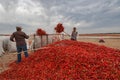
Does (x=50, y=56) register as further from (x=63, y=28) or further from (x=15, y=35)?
(x=63, y=28)

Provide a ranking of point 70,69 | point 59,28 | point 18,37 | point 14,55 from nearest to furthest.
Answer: point 70,69
point 18,37
point 14,55
point 59,28

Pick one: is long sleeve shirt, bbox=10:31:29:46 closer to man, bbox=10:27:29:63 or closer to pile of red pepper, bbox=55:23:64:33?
man, bbox=10:27:29:63

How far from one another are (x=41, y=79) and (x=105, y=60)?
6.96ft

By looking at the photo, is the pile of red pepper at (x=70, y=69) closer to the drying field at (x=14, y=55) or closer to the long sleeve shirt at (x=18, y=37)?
the long sleeve shirt at (x=18, y=37)

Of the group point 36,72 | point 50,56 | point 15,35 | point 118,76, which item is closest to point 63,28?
point 15,35

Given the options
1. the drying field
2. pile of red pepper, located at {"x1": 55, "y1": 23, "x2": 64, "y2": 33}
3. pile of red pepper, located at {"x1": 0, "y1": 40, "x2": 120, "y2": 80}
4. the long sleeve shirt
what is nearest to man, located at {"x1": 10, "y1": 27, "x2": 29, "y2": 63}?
the long sleeve shirt

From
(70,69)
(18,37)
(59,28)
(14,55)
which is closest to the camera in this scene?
(70,69)

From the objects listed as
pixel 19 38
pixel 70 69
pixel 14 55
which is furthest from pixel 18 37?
pixel 14 55

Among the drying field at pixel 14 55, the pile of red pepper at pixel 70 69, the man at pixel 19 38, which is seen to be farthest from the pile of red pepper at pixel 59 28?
the pile of red pepper at pixel 70 69

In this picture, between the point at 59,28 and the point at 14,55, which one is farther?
the point at 59,28

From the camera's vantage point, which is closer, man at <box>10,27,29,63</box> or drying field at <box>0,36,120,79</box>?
man at <box>10,27,29,63</box>

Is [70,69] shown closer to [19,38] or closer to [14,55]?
[19,38]

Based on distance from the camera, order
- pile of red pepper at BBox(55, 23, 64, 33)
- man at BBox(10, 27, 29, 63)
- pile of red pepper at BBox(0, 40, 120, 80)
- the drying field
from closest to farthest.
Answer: pile of red pepper at BBox(0, 40, 120, 80)
man at BBox(10, 27, 29, 63)
the drying field
pile of red pepper at BBox(55, 23, 64, 33)

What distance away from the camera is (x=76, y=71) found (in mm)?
6438
